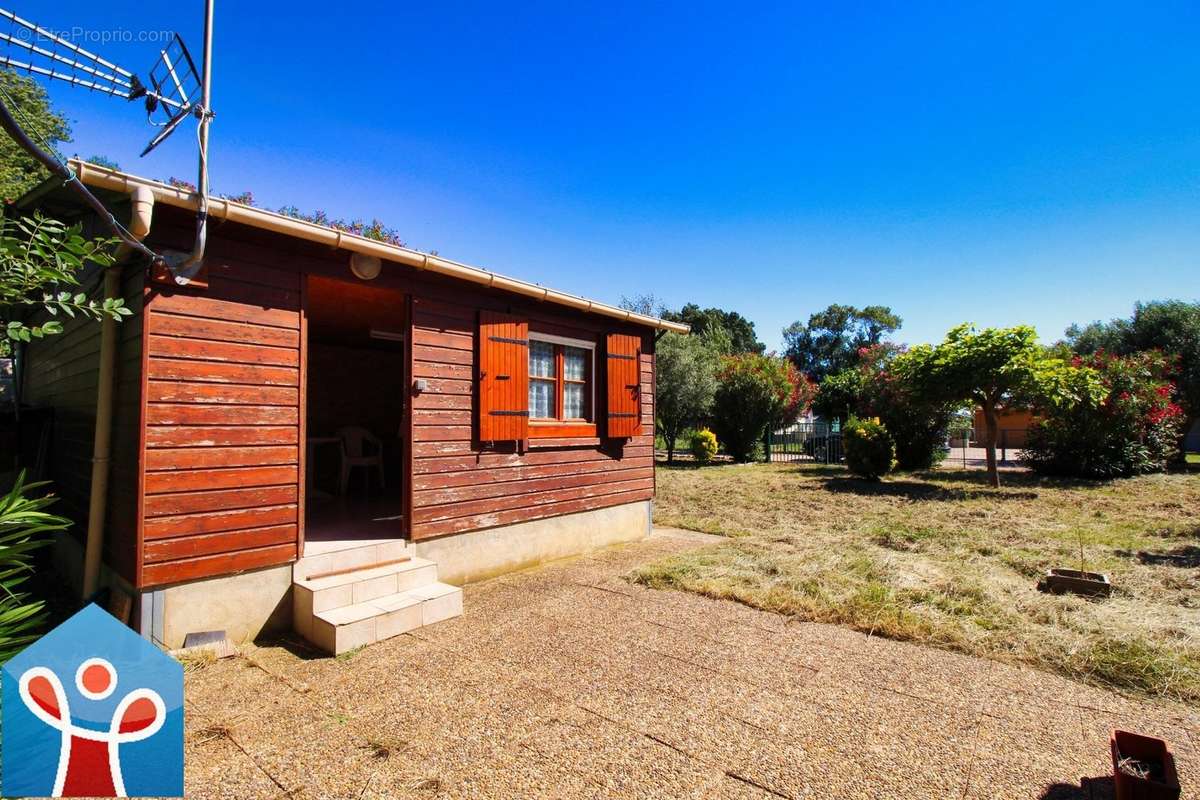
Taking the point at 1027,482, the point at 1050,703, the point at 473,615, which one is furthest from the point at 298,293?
the point at 1027,482

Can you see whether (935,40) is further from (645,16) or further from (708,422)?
(708,422)

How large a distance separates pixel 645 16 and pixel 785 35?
1.69m

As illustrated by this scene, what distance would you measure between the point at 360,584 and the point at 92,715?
3.00 metres

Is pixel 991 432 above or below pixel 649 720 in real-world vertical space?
above

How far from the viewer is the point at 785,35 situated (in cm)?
664

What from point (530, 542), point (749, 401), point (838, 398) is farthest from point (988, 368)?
point (838, 398)

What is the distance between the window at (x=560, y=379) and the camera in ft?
18.8

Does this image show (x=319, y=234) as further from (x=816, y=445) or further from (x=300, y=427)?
(x=816, y=445)

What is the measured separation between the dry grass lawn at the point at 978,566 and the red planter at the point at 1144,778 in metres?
1.18

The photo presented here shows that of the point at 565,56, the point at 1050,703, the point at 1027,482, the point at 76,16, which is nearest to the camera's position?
the point at 1050,703

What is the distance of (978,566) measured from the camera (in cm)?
544

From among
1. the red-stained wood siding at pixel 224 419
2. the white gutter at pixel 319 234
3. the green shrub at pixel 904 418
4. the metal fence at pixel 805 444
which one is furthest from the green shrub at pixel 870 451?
the red-stained wood siding at pixel 224 419

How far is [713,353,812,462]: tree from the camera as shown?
17453 millimetres

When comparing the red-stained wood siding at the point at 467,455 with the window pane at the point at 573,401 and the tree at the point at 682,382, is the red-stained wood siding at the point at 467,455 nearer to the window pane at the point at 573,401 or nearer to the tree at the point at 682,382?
the window pane at the point at 573,401
